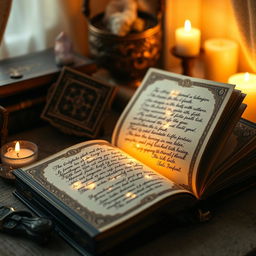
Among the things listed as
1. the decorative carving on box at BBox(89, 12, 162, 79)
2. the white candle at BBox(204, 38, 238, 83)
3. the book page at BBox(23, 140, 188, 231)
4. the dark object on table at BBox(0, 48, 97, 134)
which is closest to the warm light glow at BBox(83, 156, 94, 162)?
the book page at BBox(23, 140, 188, 231)

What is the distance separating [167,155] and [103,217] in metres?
0.23

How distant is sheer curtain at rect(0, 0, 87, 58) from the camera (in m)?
1.59

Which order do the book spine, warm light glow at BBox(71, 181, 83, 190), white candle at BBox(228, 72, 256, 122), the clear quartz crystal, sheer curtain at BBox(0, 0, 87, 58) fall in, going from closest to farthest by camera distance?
the book spine < warm light glow at BBox(71, 181, 83, 190) < white candle at BBox(228, 72, 256, 122) < the clear quartz crystal < sheer curtain at BBox(0, 0, 87, 58)

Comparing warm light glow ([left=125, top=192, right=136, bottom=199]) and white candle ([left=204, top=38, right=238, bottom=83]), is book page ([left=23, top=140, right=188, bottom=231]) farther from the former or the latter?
white candle ([left=204, top=38, right=238, bottom=83])

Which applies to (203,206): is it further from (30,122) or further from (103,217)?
(30,122)

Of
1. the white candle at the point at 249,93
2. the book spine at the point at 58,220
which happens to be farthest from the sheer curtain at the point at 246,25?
the book spine at the point at 58,220

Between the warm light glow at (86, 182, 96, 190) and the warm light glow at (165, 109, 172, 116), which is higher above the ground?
the warm light glow at (165, 109, 172, 116)

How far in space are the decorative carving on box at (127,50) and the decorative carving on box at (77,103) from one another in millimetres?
158

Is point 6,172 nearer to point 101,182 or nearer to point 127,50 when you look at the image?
point 101,182

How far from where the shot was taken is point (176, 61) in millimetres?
1697

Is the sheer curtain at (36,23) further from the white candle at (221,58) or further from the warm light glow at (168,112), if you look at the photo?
the warm light glow at (168,112)

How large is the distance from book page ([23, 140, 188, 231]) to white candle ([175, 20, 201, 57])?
457mm

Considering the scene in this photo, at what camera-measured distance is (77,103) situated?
131 cm

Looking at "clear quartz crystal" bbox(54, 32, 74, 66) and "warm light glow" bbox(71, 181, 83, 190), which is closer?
"warm light glow" bbox(71, 181, 83, 190)
